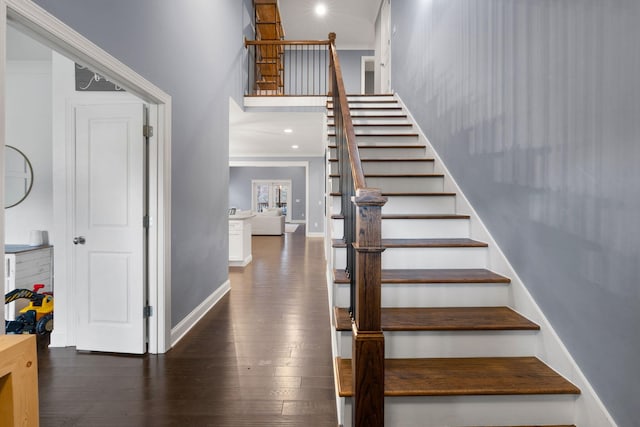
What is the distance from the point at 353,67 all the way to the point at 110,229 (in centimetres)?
724

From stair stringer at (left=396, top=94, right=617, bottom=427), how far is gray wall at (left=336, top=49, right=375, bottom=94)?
21.2ft

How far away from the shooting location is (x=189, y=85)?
9.65 ft

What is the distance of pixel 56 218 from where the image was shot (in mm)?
2592

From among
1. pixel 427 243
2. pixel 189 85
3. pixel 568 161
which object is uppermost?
pixel 189 85

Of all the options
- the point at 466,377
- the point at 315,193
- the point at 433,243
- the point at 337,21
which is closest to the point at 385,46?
the point at 337,21

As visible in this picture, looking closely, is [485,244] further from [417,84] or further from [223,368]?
[417,84]

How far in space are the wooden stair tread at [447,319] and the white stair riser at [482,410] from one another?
325 mm

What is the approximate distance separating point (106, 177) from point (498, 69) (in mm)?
2950

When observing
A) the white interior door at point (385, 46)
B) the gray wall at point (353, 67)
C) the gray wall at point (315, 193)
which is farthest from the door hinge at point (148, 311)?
the gray wall at point (315, 193)

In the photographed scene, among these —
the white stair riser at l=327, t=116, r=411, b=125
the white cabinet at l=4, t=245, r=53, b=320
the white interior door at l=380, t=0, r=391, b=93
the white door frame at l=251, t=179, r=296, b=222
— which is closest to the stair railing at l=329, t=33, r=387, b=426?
the white stair riser at l=327, t=116, r=411, b=125

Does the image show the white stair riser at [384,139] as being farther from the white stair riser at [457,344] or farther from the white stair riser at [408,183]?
the white stair riser at [457,344]

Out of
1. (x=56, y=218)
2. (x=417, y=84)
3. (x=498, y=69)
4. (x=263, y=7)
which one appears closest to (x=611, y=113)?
(x=498, y=69)

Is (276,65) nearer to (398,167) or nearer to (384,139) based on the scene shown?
(384,139)

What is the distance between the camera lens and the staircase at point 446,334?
1.44 metres
